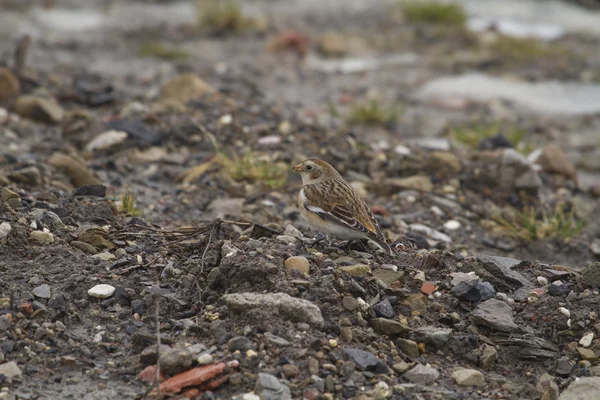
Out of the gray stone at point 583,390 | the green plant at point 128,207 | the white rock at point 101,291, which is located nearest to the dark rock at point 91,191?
the green plant at point 128,207

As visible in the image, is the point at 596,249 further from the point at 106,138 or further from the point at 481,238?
the point at 106,138

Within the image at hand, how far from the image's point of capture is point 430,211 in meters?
8.22

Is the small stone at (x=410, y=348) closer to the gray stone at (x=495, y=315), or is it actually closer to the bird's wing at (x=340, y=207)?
the gray stone at (x=495, y=315)

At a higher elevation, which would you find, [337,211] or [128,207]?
[337,211]

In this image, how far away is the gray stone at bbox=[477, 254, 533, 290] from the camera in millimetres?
5559

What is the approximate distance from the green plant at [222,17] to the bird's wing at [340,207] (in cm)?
884

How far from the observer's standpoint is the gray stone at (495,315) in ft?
16.7

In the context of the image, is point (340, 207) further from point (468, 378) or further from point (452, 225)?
point (452, 225)

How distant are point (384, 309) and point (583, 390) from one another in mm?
1130

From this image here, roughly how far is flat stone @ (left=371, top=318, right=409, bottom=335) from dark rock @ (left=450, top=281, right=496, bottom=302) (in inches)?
20.0

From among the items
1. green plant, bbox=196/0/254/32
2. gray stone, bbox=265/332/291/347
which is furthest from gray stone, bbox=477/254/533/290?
green plant, bbox=196/0/254/32

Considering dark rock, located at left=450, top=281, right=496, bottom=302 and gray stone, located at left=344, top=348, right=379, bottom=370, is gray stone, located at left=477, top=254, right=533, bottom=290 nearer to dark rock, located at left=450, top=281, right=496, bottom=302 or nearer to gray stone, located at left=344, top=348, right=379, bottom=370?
dark rock, located at left=450, top=281, right=496, bottom=302

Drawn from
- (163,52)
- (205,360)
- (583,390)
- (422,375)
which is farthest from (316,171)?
(163,52)

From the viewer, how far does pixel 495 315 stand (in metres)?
5.15
